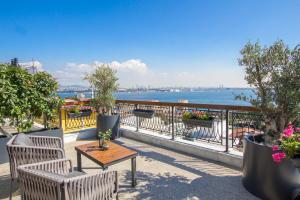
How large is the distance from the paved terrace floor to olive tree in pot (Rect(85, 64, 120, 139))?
1.41m

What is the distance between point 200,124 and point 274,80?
1.80 metres

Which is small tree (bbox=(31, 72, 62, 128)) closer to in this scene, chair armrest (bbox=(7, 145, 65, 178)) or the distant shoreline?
the distant shoreline

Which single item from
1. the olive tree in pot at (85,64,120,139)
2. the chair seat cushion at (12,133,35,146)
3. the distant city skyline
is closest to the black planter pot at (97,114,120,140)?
the olive tree in pot at (85,64,120,139)

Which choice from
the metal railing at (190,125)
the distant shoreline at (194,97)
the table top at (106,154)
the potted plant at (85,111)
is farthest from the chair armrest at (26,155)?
the potted plant at (85,111)

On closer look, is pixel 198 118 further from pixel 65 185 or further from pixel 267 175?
pixel 65 185

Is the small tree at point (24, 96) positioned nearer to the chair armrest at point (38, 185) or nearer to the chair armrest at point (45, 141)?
the chair armrest at point (45, 141)

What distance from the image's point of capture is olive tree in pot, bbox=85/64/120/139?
518cm

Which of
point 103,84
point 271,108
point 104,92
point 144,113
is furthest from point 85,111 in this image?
point 271,108

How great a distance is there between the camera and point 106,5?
22.4 ft

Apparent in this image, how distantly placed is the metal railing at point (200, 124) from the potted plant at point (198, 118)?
0.02m

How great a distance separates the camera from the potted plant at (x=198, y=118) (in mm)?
3791

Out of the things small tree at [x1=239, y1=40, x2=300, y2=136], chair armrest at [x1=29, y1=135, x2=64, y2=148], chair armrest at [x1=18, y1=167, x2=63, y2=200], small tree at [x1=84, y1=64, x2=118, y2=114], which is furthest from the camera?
small tree at [x1=84, y1=64, x2=118, y2=114]

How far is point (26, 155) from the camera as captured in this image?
216cm

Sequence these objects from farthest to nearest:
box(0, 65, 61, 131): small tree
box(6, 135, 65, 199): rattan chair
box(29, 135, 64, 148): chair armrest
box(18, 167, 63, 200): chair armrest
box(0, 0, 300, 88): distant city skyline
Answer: box(0, 0, 300, 88): distant city skyline
box(0, 65, 61, 131): small tree
box(29, 135, 64, 148): chair armrest
box(6, 135, 65, 199): rattan chair
box(18, 167, 63, 200): chair armrest
